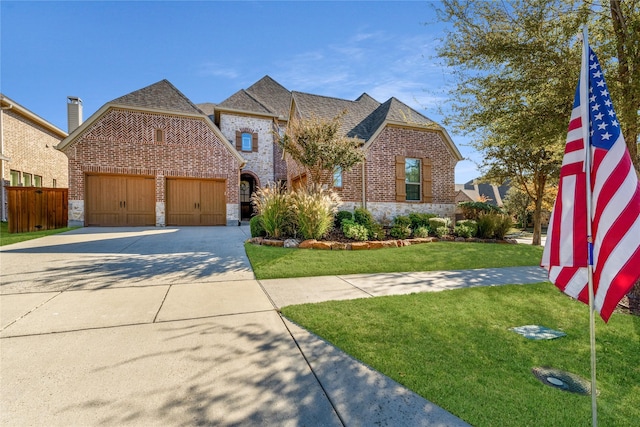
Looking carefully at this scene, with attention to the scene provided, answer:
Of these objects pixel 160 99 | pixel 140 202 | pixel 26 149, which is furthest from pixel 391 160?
pixel 26 149

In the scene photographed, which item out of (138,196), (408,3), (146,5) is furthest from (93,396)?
(138,196)

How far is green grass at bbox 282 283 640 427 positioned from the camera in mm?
1940

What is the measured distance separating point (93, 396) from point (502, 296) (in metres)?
5.12

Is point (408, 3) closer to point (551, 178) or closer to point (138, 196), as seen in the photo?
point (551, 178)

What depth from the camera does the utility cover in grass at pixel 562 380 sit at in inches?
85.7

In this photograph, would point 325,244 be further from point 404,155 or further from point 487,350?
point 404,155

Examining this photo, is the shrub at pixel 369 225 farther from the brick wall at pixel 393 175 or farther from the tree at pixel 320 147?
the tree at pixel 320 147

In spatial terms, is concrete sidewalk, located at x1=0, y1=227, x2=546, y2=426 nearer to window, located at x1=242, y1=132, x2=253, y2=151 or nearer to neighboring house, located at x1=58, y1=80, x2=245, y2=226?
neighboring house, located at x1=58, y1=80, x2=245, y2=226

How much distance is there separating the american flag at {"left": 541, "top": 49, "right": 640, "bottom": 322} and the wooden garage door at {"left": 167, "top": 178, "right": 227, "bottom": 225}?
47.0 ft

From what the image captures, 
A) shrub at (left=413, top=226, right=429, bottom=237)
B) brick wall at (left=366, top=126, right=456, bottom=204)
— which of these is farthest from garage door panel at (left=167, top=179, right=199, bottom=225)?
shrub at (left=413, top=226, right=429, bottom=237)

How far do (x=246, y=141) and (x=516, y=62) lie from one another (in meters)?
15.2

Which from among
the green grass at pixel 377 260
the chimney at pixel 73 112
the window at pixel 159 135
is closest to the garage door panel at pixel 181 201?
the window at pixel 159 135

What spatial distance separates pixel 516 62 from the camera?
18.2 ft

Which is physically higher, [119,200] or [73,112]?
[73,112]
